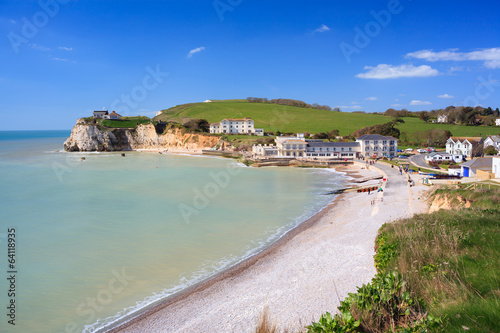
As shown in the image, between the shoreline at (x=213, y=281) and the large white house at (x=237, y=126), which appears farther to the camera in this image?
the large white house at (x=237, y=126)

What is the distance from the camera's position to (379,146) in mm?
56906

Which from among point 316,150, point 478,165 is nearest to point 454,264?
point 478,165

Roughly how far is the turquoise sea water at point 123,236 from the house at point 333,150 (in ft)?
82.5

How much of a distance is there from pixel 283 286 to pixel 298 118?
322 feet

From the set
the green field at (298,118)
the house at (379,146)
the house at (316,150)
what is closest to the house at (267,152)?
the house at (316,150)

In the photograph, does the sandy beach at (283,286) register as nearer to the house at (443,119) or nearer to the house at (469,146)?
the house at (469,146)

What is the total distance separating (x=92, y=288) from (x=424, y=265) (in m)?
11.0

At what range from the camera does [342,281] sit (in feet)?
32.1

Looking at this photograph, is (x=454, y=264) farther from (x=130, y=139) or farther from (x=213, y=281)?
(x=130, y=139)

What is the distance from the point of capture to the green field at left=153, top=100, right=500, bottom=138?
7936 centimetres

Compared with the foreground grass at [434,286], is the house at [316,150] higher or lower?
higher

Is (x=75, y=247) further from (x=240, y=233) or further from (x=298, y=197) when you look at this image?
(x=298, y=197)

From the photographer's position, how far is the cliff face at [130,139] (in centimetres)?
8706

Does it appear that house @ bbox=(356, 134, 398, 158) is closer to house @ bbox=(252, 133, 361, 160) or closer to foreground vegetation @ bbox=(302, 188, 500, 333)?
house @ bbox=(252, 133, 361, 160)
